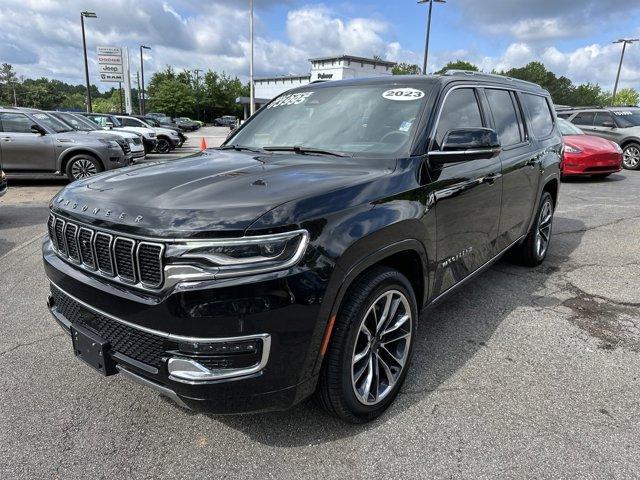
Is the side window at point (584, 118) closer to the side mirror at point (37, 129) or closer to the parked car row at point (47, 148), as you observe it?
the parked car row at point (47, 148)

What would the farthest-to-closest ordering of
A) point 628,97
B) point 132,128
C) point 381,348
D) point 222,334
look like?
point 628,97
point 132,128
point 381,348
point 222,334

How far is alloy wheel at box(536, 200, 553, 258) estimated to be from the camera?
5.24 meters

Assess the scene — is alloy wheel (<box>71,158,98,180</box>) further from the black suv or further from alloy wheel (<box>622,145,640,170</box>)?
alloy wheel (<box>622,145,640,170</box>)

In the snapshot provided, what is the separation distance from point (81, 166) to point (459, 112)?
10.5 metres

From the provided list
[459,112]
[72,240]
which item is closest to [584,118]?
[459,112]

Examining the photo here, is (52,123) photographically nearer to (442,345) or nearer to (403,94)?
(403,94)

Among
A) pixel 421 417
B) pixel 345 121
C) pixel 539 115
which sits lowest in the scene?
pixel 421 417

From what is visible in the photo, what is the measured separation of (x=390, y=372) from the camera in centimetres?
277

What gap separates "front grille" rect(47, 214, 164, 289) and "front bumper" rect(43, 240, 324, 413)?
70 mm

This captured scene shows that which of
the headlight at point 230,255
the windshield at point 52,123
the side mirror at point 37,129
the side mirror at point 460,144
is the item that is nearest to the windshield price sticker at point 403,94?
the side mirror at point 460,144

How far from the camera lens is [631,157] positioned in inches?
599

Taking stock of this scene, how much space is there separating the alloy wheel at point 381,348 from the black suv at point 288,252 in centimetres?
1

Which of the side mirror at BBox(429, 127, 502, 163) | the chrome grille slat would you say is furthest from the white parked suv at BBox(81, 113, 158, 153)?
the side mirror at BBox(429, 127, 502, 163)

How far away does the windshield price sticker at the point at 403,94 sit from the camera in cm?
321
